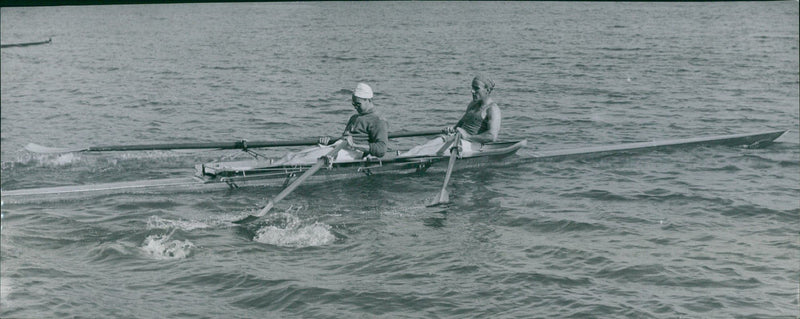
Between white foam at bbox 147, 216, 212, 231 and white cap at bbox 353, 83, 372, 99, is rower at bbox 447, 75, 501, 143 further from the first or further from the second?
white foam at bbox 147, 216, 212, 231

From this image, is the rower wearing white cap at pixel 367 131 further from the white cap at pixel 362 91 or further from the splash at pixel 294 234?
the splash at pixel 294 234

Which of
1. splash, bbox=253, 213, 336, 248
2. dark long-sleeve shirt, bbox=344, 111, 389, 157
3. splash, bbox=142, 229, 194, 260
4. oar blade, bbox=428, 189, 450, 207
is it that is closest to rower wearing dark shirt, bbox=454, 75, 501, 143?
dark long-sleeve shirt, bbox=344, 111, 389, 157

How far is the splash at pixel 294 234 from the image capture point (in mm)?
11039

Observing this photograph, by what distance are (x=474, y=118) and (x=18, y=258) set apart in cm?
823

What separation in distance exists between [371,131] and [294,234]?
278cm

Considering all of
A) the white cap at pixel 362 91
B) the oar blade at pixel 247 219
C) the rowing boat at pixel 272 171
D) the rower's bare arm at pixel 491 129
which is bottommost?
the oar blade at pixel 247 219

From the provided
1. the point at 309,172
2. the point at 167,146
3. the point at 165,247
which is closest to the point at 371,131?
the point at 309,172

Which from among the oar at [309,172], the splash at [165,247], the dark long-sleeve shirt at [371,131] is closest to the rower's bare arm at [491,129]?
the dark long-sleeve shirt at [371,131]

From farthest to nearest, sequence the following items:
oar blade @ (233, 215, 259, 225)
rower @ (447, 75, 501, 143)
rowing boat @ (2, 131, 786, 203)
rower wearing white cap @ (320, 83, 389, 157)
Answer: rower @ (447, 75, 501, 143)
rower wearing white cap @ (320, 83, 389, 157)
rowing boat @ (2, 131, 786, 203)
oar blade @ (233, 215, 259, 225)

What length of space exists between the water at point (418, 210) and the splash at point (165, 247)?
4 cm

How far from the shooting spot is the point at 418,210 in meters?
12.9

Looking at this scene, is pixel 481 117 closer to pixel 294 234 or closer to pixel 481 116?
pixel 481 116

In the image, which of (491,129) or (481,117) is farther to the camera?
(481,117)

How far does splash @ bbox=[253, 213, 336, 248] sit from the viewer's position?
11.0 metres
